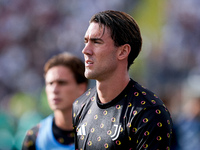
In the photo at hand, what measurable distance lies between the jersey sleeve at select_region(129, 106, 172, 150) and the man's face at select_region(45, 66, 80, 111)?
2202 mm

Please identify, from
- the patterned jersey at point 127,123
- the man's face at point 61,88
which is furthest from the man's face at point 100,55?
the man's face at point 61,88

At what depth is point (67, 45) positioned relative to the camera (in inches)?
526

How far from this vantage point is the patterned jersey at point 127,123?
262 centimetres

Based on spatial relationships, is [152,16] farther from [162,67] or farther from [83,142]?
[83,142]

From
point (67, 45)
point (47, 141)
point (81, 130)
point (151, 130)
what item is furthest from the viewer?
point (67, 45)

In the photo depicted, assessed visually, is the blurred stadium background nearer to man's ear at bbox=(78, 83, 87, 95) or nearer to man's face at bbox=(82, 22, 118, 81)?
man's ear at bbox=(78, 83, 87, 95)

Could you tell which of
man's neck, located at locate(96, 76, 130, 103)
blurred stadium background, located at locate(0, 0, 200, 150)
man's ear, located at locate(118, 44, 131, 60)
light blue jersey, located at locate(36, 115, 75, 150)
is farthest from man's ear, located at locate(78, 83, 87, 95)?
blurred stadium background, located at locate(0, 0, 200, 150)

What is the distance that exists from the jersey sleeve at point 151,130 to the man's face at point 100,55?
47 centimetres

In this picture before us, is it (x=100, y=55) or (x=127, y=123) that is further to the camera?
(x=100, y=55)

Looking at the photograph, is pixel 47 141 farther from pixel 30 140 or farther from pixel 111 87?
pixel 111 87

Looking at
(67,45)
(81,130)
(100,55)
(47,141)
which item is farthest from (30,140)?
(67,45)

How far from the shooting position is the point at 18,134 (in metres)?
8.66

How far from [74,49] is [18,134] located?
5296 millimetres

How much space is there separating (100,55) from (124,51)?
206 mm
